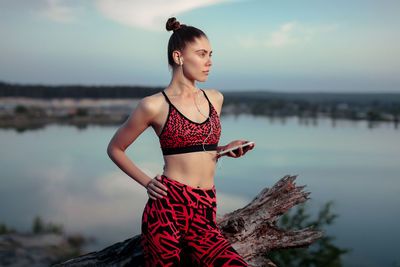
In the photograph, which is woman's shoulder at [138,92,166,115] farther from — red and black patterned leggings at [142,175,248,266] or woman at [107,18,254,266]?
red and black patterned leggings at [142,175,248,266]

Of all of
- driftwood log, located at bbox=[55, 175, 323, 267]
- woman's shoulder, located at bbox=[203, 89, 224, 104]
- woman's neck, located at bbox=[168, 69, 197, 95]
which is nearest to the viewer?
woman's neck, located at bbox=[168, 69, 197, 95]

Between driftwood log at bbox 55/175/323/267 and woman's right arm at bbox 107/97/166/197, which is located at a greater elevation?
woman's right arm at bbox 107/97/166/197

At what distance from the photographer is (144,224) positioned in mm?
3391

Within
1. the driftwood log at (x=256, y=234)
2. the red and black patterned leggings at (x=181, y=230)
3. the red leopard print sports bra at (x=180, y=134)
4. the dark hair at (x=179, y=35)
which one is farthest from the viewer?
the driftwood log at (x=256, y=234)

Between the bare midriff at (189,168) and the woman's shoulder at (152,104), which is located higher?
the woman's shoulder at (152,104)

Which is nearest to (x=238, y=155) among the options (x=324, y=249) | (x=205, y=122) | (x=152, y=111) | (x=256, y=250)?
(x=205, y=122)

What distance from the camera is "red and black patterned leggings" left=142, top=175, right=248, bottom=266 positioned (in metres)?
3.26

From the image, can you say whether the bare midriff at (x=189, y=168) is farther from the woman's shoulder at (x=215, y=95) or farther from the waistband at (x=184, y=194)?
the woman's shoulder at (x=215, y=95)

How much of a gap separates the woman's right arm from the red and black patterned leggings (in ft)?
0.55

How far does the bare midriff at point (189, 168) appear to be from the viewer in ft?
11.1

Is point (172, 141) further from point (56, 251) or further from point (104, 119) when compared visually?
point (104, 119)

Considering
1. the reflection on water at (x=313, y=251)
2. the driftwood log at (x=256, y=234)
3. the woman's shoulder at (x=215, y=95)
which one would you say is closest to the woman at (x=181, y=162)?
the woman's shoulder at (x=215, y=95)

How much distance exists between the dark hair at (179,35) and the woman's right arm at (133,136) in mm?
563

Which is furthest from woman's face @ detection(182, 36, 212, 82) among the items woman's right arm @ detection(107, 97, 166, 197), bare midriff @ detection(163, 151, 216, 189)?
bare midriff @ detection(163, 151, 216, 189)
